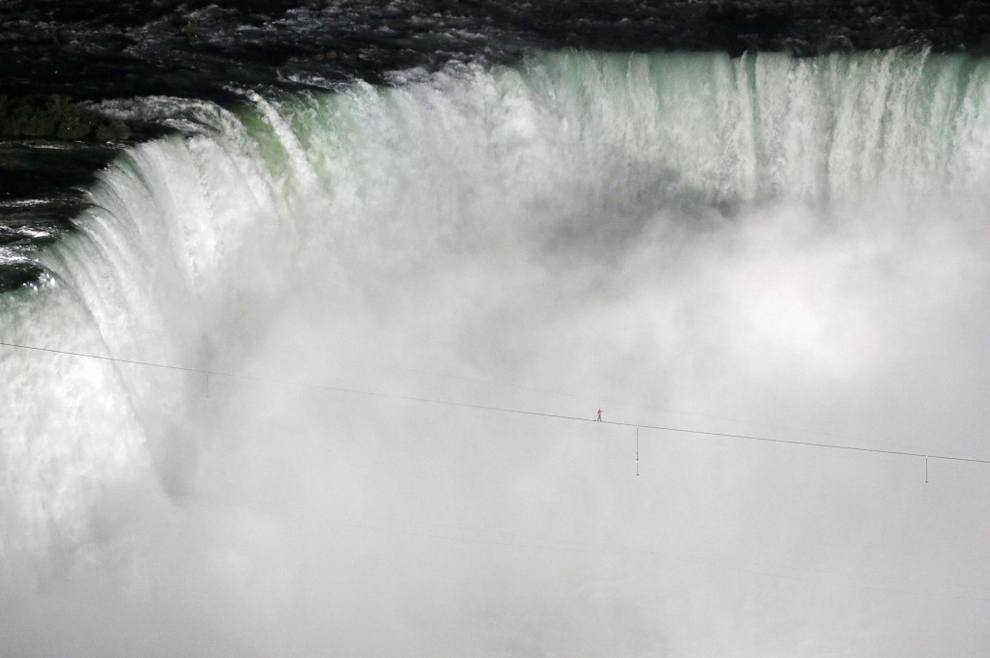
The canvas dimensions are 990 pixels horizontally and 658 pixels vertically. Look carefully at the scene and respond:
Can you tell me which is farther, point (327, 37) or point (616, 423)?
point (327, 37)

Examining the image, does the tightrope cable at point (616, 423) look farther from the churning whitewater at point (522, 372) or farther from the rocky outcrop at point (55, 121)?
the rocky outcrop at point (55, 121)

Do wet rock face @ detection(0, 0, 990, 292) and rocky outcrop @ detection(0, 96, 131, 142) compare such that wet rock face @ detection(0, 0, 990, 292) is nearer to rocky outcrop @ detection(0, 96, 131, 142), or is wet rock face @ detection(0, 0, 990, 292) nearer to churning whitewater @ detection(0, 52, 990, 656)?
rocky outcrop @ detection(0, 96, 131, 142)

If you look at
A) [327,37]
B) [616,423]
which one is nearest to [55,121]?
[327,37]

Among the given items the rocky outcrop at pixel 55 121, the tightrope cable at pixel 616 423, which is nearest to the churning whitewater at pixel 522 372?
the tightrope cable at pixel 616 423

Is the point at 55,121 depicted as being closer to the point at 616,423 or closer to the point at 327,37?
the point at 327,37

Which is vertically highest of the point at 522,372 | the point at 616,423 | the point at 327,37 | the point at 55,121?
the point at 327,37

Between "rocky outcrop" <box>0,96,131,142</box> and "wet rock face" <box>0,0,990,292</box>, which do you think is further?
"wet rock face" <box>0,0,990,292</box>

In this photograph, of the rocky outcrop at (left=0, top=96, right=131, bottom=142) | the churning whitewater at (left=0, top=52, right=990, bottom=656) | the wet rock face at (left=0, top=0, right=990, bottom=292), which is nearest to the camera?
the churning whitewater at (left=0, top=52, right=990, bottom=656)

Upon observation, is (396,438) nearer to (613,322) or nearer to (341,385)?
(341,385)

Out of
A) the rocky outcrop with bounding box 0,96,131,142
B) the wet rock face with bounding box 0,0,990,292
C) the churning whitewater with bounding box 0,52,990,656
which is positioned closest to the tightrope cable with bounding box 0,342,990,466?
the churning whitewater with bounding box 0,52,990,656
